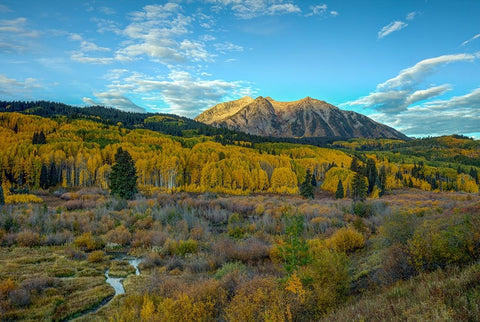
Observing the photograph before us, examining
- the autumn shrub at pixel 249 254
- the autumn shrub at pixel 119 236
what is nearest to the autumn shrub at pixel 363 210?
the autumn shrub at pixel 249 254

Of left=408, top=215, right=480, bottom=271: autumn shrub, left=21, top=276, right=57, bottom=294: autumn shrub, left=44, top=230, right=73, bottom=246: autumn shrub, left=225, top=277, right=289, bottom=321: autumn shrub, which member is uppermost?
Answer: left=408, top=215, right=480, bottom=271: autumn shrub

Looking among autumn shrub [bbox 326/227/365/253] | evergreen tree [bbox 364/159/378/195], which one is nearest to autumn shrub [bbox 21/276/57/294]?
autumn shrub [bbox 326/227/365/253]

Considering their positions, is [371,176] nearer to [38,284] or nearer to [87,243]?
[87,243]

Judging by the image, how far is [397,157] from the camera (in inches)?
7205

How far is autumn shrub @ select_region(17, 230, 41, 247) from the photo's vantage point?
16.8 metres

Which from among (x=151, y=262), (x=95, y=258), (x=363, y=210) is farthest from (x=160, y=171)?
(x=151, y=262)

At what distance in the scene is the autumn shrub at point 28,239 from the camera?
16783mm

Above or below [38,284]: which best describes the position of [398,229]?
above

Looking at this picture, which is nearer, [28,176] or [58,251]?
[58,251]

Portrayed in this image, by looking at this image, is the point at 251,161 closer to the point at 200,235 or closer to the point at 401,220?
the point at 200,235

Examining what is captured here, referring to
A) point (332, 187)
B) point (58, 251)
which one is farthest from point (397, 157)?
point (58, 251)

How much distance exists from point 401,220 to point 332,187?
7778 cm

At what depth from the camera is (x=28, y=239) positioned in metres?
16.9

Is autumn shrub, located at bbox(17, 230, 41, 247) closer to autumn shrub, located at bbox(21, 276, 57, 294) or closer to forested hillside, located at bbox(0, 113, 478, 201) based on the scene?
autumn shrub, located at bbox(21, 276, 57, 294)
